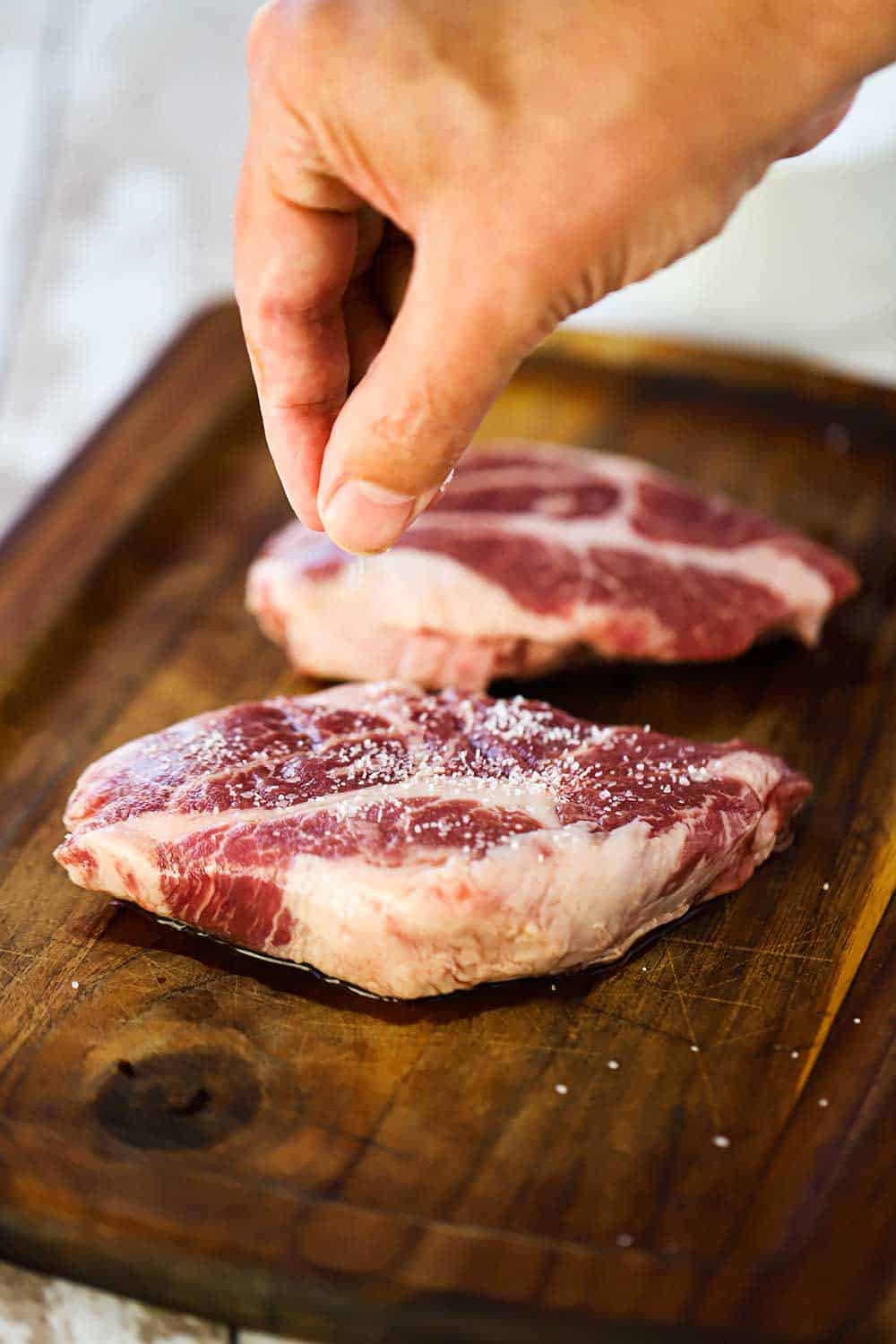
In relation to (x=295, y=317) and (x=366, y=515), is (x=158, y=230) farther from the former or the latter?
(x=366, y=515)

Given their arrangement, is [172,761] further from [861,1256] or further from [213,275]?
[213,275]

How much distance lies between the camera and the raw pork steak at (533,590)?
9.16 feet

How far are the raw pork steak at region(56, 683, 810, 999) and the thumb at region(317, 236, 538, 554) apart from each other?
447mm

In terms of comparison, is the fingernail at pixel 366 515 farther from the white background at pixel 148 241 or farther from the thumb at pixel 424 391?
the white background at pixel 148 241

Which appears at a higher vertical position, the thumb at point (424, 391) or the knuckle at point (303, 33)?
the knuckle at point (303, 33)

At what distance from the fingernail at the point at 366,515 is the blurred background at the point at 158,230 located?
56.0 inches

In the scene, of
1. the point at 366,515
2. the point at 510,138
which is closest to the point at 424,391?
the point at 366,515

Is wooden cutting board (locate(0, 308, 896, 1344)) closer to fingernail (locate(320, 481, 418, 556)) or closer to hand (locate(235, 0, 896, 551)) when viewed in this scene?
fingernail (locate(320, 481, 418, 556))

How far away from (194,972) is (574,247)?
1140 mm

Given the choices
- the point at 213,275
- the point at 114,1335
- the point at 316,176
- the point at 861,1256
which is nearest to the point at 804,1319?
the point at 861,1256

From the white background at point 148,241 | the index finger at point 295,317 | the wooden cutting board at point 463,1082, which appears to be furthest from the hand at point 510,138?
the white background at point 148,241

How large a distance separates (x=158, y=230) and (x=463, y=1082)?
3.19 metres

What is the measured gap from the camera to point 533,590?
283 centimetres

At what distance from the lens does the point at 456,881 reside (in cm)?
213
